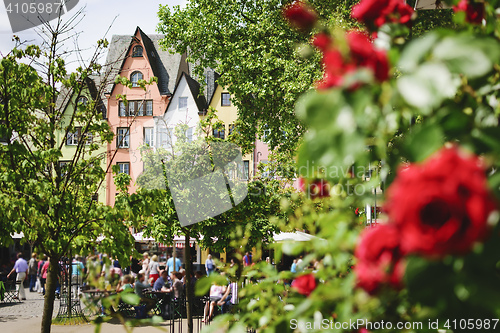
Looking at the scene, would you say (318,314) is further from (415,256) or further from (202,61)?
(202,61)

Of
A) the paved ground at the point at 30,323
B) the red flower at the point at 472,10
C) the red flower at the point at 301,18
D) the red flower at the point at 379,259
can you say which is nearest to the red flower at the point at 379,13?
the red flower at the point at 472,10

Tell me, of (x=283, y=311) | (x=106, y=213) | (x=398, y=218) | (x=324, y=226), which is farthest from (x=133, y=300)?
(x=106, y=213)

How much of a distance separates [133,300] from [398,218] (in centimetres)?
135

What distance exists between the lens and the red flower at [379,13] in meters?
1.38

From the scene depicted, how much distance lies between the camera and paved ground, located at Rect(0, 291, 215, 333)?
12.5 metres

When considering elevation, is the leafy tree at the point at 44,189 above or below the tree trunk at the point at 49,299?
above

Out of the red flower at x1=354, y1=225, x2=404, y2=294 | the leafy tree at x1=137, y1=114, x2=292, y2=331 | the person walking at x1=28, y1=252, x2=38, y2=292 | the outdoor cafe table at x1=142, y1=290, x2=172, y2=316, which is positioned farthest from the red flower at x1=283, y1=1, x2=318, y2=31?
the person walking at x1=28, y1=252, x2=38, y2=292

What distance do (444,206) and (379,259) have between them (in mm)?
227

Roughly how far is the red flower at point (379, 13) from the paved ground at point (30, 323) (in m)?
10.6

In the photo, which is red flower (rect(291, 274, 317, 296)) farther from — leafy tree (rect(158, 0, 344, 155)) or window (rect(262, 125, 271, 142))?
window (rect(262, 125, 271, 142))

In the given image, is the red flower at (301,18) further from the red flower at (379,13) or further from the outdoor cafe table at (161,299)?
the outdoor cafe table at (161,299)

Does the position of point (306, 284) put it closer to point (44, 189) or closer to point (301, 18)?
point (301, 18)

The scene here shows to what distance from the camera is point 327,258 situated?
1645 millimetres

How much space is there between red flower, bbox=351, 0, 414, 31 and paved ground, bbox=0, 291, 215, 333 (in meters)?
10.6
